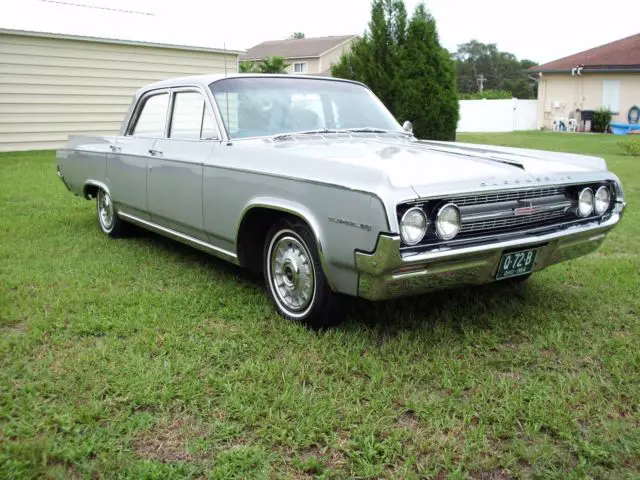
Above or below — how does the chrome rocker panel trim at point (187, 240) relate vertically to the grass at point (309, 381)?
above

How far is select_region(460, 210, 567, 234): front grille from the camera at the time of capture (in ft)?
10.8

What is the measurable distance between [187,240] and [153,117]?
1.33 metres

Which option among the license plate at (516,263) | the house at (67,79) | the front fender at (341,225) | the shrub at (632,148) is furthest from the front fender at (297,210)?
the shrub at (632,148)

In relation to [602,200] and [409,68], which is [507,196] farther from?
[409,68]

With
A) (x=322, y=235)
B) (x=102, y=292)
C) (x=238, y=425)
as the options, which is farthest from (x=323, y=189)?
(x=102, y=292)

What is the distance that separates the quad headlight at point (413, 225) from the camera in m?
3.05

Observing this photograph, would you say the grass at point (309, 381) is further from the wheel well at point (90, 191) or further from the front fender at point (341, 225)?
the wheel well at point (90, 191)

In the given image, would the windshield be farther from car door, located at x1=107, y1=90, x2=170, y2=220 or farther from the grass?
the grass

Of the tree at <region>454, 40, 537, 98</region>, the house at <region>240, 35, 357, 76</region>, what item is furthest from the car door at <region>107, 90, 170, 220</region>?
the tree at <region>454, 40, 537, 98</region>

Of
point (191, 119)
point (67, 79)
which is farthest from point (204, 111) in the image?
point (67, 79)

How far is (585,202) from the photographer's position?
3881 millimetres

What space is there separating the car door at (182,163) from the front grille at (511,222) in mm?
1917

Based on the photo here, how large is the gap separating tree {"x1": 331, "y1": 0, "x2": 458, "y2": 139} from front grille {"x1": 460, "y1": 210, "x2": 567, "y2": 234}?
9.30 meters

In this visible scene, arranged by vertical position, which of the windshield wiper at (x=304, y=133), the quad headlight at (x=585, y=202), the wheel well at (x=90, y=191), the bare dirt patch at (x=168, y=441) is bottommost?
the bare dirt patch at (x=168, y=441)
